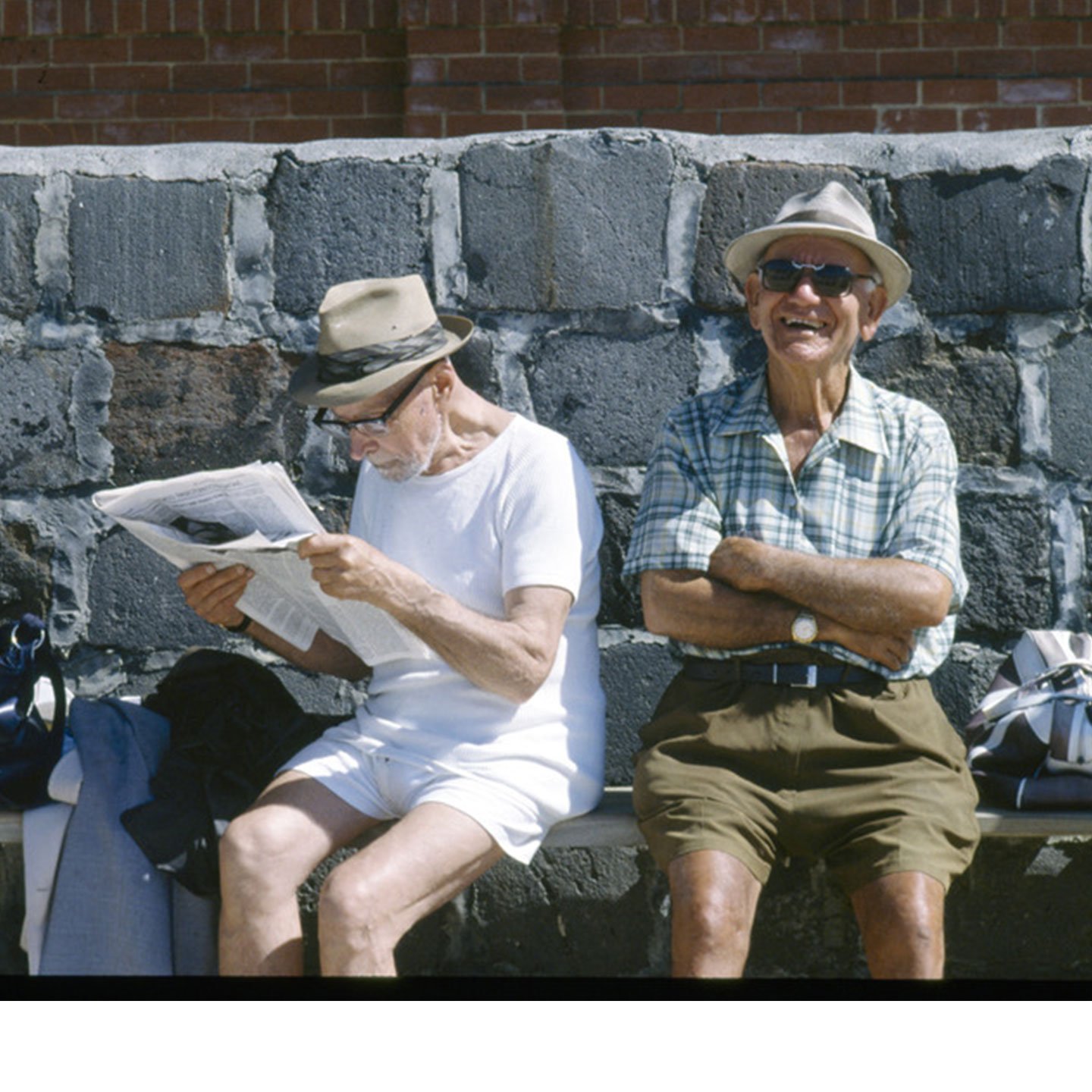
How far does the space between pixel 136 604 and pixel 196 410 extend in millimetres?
502

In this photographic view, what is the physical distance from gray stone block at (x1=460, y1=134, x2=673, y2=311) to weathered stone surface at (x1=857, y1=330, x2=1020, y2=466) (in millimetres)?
569

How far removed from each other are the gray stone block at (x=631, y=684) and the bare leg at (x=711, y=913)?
Answer: 3.13 feet

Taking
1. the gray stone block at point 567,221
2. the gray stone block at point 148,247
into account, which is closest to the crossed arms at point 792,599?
the gray stone block at point 567,221

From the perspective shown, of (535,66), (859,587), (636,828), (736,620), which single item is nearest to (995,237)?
(859,587)

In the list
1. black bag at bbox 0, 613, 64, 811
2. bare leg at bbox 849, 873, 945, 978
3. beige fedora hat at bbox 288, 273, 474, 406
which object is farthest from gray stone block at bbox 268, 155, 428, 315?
bare leg at bbox 849, 873, 945, 978

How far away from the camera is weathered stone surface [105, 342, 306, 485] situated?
4000 millimetres

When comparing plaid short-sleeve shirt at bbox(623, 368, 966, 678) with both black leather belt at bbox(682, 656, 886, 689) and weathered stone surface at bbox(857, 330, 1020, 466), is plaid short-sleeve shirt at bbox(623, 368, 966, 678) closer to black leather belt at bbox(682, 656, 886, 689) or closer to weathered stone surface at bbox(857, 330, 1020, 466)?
black leather belt at bbox(682, 656, 886, 689)

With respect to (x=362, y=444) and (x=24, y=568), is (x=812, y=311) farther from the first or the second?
(x=24, y=568)

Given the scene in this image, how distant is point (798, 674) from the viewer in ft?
10.8

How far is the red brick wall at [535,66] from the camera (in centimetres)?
621

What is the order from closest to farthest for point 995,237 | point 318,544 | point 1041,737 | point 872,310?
point 318,544, point 1041,737, point 872,310, point 995,237

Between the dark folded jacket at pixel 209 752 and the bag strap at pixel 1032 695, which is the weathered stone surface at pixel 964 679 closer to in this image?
the bag strap at pixel 1032 695

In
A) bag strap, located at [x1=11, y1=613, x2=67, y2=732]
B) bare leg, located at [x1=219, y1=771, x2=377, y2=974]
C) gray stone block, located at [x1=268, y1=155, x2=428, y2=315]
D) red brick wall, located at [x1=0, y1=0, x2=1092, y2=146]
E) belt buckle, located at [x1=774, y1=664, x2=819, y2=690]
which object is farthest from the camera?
red brick wall, located at [x1=0, y1=0, x2=1092, y2=146]

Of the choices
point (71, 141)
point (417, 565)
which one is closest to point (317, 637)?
point (417, 565)
